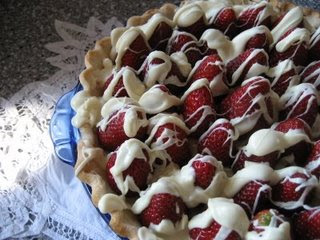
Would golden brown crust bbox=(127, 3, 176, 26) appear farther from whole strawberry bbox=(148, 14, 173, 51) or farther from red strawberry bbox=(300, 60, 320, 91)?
red strawberry bbox=(300, 60, 320, 91)

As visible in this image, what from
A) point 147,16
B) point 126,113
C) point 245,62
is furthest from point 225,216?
point 147,16

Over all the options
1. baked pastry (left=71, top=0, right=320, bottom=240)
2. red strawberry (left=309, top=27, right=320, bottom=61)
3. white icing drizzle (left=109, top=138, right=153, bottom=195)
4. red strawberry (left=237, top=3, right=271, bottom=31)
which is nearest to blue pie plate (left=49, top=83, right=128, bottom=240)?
baked pastry (left=71, top=0, right=320, bottom=240)

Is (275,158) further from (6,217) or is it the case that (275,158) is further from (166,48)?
(6,217)

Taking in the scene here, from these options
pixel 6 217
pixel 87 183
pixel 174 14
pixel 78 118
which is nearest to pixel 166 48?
pixel 174 14

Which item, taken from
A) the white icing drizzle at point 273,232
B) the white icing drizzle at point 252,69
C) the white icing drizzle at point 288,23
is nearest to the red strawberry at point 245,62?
the white icing drizzle at point 252,69

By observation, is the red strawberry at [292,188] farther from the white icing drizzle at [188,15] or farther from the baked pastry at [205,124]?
the white icing drizzle at [188,15]

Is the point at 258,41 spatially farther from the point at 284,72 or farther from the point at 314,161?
the point at 314,161
